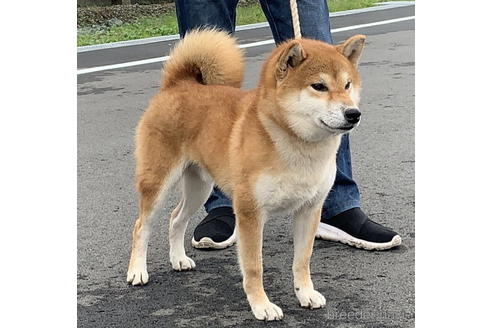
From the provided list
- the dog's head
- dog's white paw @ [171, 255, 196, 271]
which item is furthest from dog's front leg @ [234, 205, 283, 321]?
dog's white paw @ [171, 255, 196, 271]

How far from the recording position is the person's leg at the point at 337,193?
3.41 metres

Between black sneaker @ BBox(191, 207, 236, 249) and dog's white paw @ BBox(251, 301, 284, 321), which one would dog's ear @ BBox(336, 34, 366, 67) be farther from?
black sneaker @ BBox(191, 207, 236, 249)

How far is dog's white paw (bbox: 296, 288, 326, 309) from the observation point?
2875 millimetres

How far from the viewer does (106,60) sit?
935 cm

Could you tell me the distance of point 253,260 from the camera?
9.20 ft

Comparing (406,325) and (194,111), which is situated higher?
(194,111)

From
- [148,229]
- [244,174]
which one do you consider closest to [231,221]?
[148,229]

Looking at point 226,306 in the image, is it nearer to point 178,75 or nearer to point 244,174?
point 244,174

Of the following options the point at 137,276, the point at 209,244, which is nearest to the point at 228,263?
the point at 209,244

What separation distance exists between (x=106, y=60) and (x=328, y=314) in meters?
7.10

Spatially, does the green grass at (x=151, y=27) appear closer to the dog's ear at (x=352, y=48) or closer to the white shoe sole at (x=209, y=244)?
the white shoe sole at (x=209, y=244)

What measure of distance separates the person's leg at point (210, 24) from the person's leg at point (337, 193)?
20 centimetres

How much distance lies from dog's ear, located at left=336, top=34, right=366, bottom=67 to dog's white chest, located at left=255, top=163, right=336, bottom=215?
0.42 metres

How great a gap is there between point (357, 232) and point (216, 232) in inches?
26.5
